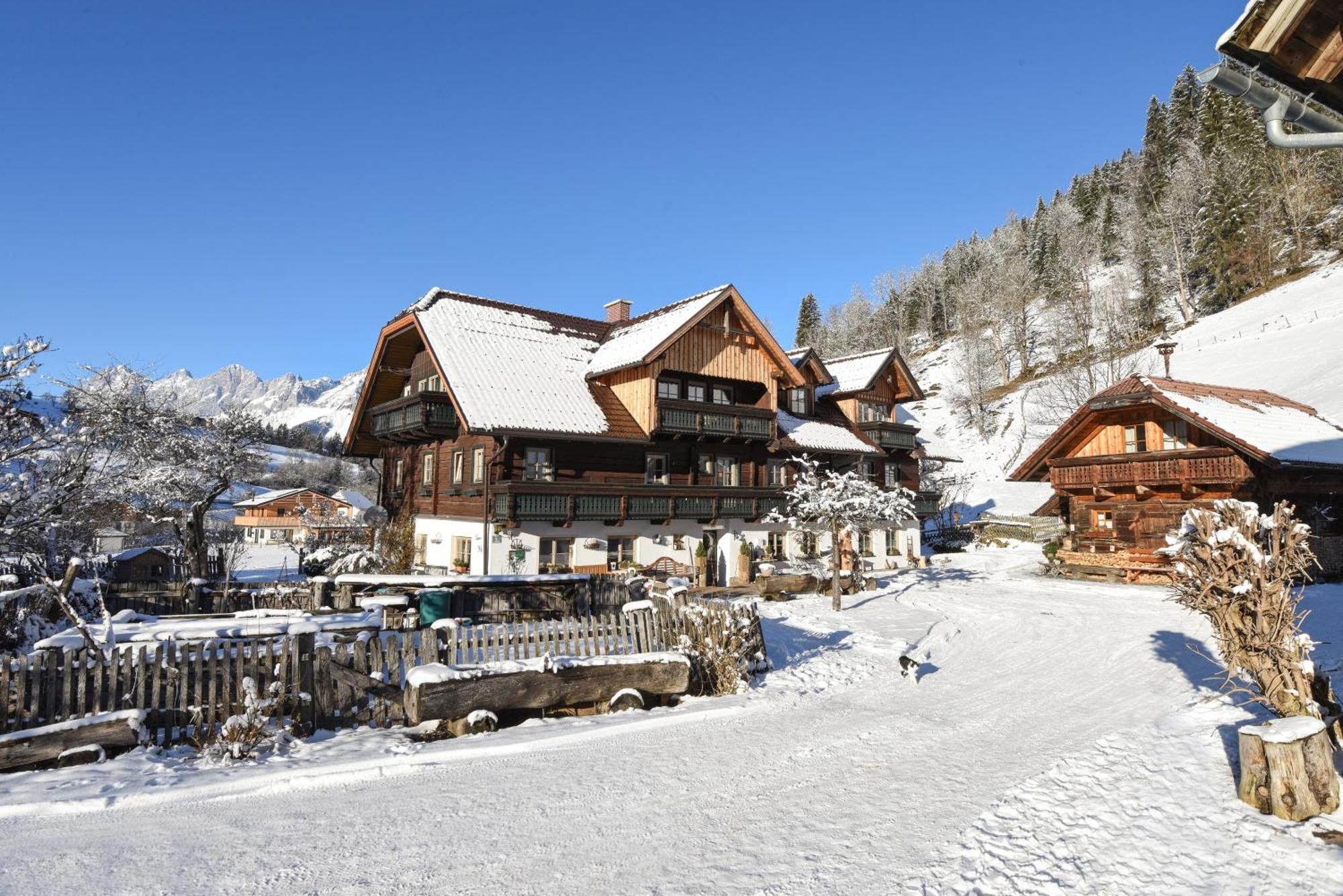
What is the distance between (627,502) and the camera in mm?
26469

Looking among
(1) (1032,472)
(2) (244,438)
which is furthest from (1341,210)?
(2) (244,438)

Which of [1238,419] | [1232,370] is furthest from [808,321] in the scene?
[1238,419]

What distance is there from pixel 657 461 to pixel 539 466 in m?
5.37

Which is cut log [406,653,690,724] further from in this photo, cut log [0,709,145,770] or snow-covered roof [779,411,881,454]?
snow-covered roof [779,411,881,454]

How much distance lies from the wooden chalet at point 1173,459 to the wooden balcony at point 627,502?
1291 centimetres

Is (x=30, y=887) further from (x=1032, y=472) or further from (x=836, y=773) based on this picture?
(x=1032, y=472)

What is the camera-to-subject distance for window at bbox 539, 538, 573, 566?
2559cm

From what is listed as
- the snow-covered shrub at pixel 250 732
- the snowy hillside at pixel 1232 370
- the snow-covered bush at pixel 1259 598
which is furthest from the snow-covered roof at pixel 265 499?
the snow-covered bush at pixel 1259 598

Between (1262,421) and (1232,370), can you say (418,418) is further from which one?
(1232,370)

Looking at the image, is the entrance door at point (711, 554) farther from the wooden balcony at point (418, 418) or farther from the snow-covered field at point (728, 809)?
the snow-covered field at point (728, 809)

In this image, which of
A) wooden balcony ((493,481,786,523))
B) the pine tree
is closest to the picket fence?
wooden balcony ((493,481,786,523))

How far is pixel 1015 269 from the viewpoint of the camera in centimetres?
7625

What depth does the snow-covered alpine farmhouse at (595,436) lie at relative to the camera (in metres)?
25.3

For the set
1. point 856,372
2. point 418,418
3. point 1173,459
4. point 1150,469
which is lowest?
point 1150,469
